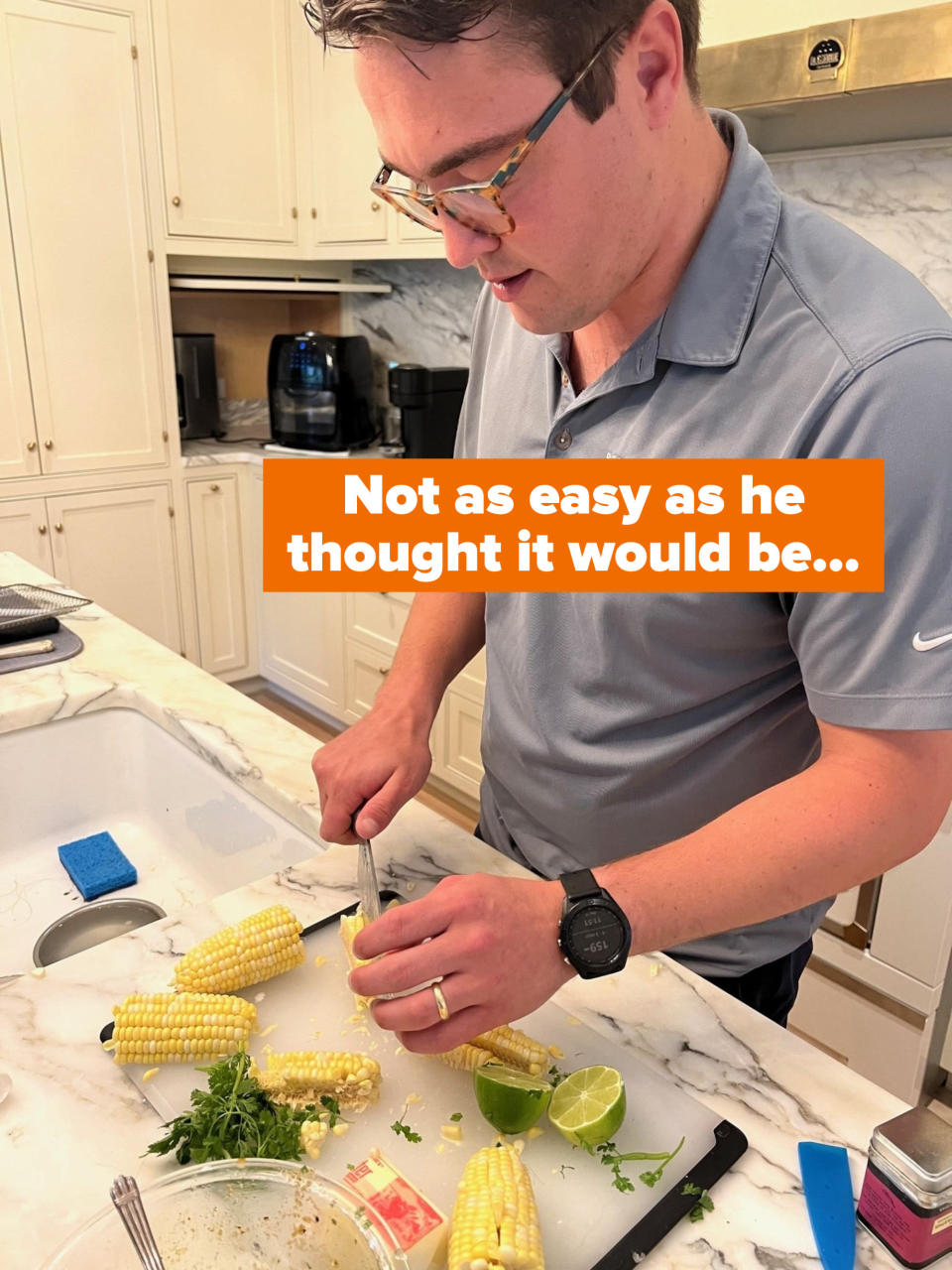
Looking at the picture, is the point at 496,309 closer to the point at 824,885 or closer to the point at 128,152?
the point at 824,885

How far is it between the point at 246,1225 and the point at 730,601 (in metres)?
0.60

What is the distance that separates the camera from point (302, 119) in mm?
3451

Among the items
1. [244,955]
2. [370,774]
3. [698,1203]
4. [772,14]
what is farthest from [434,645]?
[772,14]

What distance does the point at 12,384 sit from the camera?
3.09 metres

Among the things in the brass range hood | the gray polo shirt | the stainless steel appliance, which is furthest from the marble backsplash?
the stainless steel appliance

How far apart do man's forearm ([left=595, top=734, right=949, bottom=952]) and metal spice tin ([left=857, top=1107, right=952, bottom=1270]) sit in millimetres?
182

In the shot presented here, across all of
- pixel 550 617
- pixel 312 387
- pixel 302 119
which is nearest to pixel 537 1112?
pixel 550 617

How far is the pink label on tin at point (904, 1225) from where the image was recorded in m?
0.59

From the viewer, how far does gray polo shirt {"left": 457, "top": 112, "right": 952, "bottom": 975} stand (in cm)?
74

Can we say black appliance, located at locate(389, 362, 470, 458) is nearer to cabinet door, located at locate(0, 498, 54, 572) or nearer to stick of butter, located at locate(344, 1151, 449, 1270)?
cabinet door, located at locate(0, 498, 54, 572)

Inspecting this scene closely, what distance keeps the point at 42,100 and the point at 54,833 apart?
8.48 feet

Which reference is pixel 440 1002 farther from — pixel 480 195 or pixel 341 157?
pixel 341 157

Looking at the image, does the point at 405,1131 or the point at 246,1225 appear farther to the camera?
the point at 405,1131

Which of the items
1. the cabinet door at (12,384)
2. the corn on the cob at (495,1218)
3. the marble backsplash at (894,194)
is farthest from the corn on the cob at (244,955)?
the cabinet door at (12,384)
